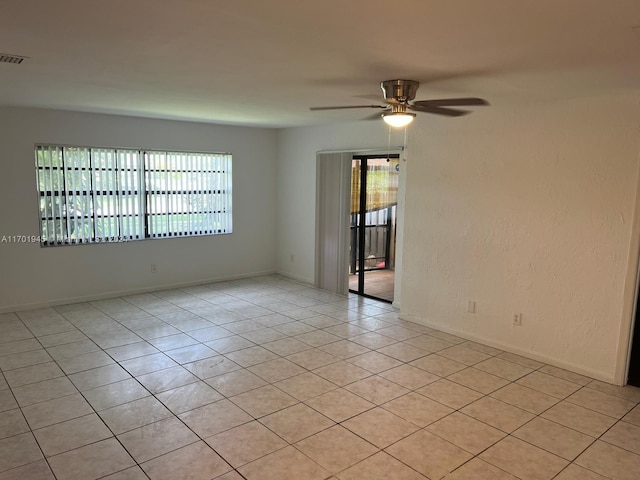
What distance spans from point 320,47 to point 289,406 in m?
2.44

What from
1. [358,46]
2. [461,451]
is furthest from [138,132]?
[461,451]

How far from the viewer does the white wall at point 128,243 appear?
5332 mm

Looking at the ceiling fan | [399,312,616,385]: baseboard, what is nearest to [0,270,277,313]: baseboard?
[399,312,616,385]: baseboard

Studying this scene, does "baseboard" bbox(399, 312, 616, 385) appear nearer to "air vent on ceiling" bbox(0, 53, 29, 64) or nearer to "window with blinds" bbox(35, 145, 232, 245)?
"window with blinds" bbox(35, 145, 232, 245)

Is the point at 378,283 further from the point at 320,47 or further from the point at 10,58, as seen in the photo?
the point at 10,58

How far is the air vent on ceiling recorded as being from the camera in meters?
2.86

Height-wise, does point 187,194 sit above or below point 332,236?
above

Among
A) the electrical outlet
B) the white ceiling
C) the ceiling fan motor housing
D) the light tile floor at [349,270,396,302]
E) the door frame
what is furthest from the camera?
the light tile floor at [349,270,396,302]

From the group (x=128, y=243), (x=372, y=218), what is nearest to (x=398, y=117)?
(x=372, y=218)

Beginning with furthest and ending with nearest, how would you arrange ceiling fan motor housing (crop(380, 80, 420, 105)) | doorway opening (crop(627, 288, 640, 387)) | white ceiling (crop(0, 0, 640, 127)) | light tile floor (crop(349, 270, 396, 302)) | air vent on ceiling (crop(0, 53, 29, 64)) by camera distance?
1. light tile floor (crop(349, 270, 396, 302))
2. doorway opening (crop(627, 288, 640, 387))
3. ceiling fan motor housing (crop(380, 80, 420, 105))
4. air vent on ceiling (crop(0, 53, 29, 64))
5. white ceiling (crop(0, 0, 640, 127))

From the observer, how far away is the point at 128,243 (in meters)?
6.23

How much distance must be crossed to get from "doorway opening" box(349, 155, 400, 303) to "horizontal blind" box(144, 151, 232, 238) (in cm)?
204

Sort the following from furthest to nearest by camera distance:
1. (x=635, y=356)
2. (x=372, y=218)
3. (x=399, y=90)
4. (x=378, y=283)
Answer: (x=378, y=283) → (x=372, y=218) → (x=635, y=356) → (x=399, y=90)

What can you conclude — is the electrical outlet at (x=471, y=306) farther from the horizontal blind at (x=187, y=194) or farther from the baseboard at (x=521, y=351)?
the horizontal blind at (x=187, y=194)
